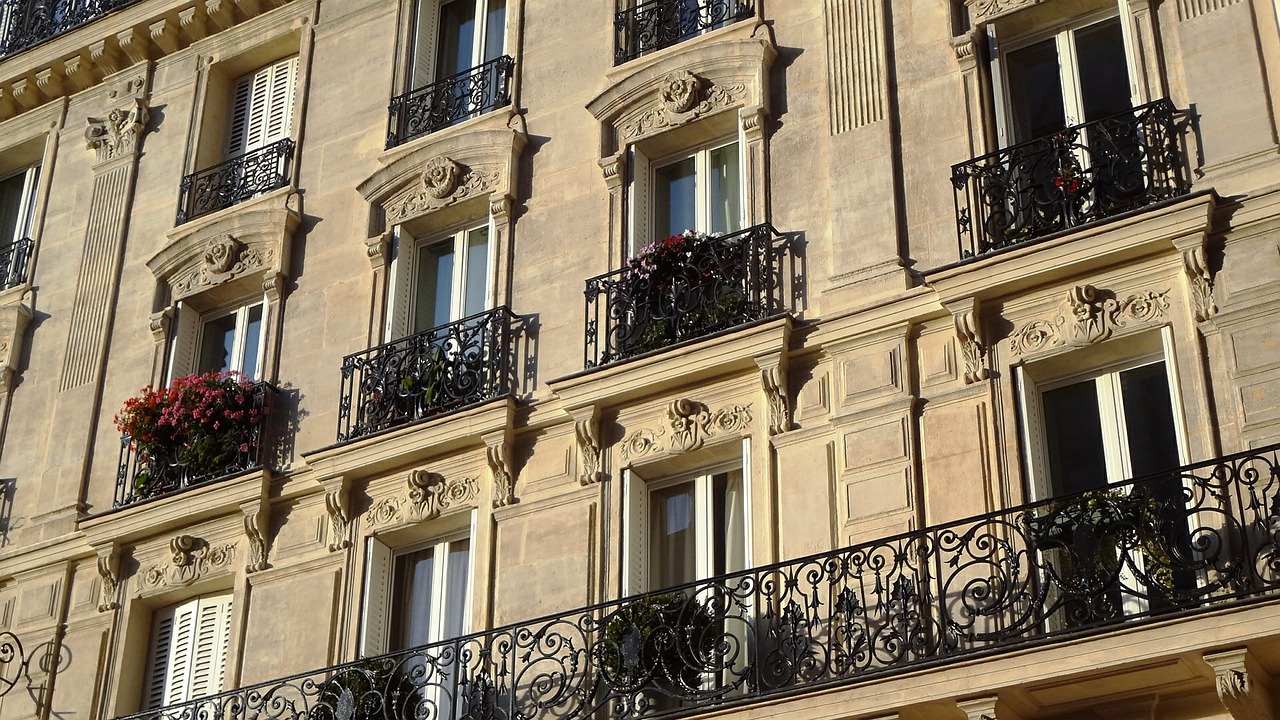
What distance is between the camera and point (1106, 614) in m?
10.4

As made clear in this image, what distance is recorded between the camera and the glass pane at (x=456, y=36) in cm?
1662

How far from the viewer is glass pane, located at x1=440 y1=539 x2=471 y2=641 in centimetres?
1362

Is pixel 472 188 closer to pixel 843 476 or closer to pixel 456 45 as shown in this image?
pixel 456 45

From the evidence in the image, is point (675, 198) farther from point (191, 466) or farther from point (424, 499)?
point (191, 466)

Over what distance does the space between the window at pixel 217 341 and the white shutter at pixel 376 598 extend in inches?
107

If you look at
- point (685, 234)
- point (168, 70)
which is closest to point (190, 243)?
point (168, 70)

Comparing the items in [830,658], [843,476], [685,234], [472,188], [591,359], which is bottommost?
[830,658]

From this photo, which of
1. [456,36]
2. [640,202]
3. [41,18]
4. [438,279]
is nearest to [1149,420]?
[640,202]

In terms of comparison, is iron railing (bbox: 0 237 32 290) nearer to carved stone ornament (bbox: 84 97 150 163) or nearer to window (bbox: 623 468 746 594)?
carved stone ornament (bbox: 84 97 150 163)

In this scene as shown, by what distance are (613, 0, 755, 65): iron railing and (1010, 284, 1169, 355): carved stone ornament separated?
4195 millimetres

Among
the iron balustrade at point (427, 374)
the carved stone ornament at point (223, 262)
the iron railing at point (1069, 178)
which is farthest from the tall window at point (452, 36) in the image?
the iron railing at point (1069, 178)

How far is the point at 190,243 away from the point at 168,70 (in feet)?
9.02

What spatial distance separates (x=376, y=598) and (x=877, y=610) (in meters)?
4.63

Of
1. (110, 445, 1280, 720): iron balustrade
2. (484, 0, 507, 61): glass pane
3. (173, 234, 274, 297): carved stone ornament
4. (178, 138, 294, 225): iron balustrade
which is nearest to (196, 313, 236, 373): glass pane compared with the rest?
(173, 234, 274, 297): carved stone ornament
